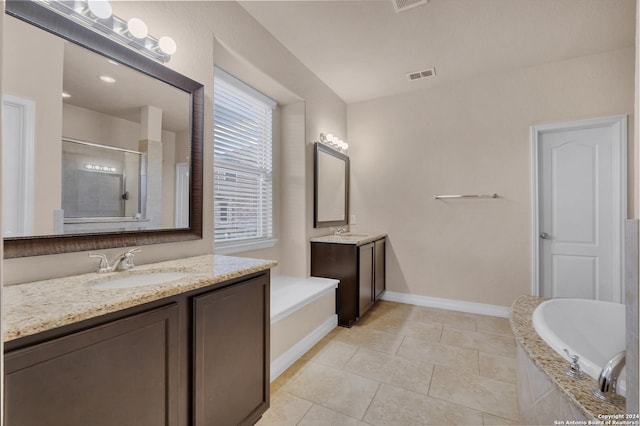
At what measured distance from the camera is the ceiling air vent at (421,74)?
3.11 metres

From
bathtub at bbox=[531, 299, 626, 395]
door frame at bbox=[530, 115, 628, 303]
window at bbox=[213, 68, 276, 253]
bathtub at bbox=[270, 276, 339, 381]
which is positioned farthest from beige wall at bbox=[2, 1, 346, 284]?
door frame at bbox=[530, 115, 628, 303]

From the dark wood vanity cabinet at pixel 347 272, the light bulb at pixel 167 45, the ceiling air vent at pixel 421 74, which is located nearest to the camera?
the light bulb at pixel 167 45

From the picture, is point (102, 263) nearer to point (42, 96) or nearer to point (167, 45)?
point (42, 96)

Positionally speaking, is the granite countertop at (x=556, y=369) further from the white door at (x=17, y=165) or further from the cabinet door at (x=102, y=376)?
the white door at (x=17, y=165)

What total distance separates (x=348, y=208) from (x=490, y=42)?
2295mm

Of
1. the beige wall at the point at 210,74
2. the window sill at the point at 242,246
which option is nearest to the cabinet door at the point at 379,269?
the beige wall at the point at 210,74

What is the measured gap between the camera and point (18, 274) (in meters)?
1.10

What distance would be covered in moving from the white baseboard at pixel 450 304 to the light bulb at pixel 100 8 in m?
3.59

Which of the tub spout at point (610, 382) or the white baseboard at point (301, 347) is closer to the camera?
the tub spout at point (610, 382)

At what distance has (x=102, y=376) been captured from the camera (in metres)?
0.90

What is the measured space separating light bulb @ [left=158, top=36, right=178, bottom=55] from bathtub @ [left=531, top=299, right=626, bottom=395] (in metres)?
2.50

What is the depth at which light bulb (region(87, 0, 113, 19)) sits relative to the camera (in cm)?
125

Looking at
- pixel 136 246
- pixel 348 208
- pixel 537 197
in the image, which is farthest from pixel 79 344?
pixel 537 197

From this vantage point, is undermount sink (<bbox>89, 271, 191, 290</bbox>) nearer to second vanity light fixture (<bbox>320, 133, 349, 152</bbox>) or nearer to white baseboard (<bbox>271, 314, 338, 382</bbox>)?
white baseboard (<bbox>271, 314, 338, 382</bbox>)
